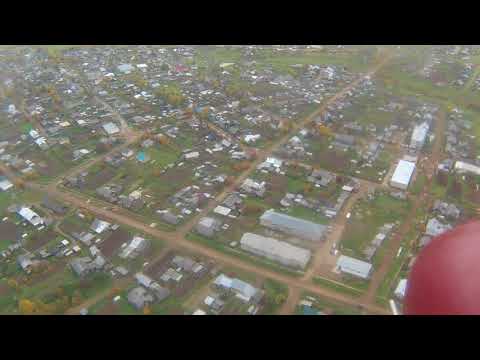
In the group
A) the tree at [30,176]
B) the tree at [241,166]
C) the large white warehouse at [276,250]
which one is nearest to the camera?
the large white warehouse at [276,250]

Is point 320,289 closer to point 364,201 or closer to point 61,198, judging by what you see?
point 364,201

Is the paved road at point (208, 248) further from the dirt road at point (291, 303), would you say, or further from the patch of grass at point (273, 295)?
the patch of grass at point (273, 295)

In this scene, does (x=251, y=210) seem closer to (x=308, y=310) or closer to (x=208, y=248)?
(x=208, y=248)

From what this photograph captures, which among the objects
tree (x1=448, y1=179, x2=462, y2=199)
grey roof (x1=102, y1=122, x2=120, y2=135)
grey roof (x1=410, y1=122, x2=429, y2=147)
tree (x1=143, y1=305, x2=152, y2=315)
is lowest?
tree (x1=143, y1=305, x2=152, y2=315)

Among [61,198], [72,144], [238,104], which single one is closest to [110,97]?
[72,144]

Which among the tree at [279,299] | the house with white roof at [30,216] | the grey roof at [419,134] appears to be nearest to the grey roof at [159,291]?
the tree at [279,299]

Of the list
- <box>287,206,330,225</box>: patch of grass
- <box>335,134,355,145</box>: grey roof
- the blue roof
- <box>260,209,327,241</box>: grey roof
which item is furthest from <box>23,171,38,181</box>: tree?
<box>335,134,355,145</box>: grey roof

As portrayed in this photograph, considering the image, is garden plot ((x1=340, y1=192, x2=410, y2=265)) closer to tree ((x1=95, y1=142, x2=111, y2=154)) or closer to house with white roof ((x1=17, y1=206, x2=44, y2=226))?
house with white roof ((x1=17, y1=206, x2=44, y2=226))
